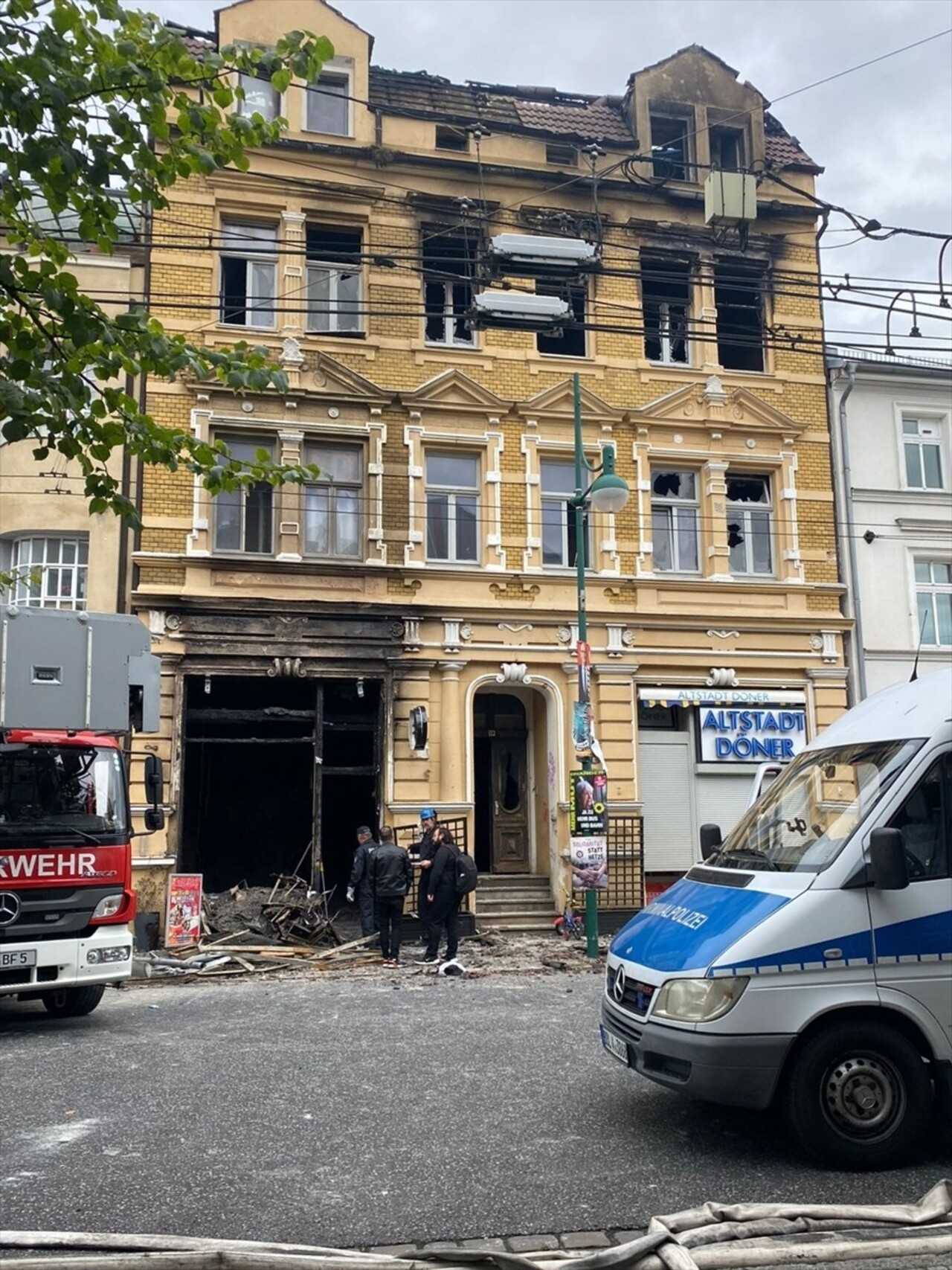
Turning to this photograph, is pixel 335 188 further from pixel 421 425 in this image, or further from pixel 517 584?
pixel 517 584

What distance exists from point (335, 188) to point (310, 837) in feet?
35.7

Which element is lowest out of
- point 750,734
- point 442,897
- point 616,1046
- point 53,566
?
point 616,1046

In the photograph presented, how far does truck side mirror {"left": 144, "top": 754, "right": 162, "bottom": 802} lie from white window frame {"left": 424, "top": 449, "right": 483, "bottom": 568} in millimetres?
8126

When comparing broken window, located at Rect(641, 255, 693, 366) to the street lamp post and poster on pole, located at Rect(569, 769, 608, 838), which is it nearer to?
the street lamp post

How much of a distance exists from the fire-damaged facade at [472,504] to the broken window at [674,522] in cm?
5

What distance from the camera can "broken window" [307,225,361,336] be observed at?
18.8 metres

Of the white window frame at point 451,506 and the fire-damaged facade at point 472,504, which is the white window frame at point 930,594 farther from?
the white window frame at point 451,506

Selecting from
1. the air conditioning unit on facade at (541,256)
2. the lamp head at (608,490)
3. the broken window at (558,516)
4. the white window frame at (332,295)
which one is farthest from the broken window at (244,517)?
the lamp head at (608,490)

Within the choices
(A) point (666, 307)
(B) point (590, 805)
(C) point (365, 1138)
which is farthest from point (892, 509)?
(C) point (365, 1138)

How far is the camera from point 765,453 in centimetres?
2005

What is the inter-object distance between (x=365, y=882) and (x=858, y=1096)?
30.4 ft

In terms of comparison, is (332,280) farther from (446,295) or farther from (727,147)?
(727,147)

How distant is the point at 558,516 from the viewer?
19.2 m

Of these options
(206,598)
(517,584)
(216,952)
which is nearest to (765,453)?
(517,584)
